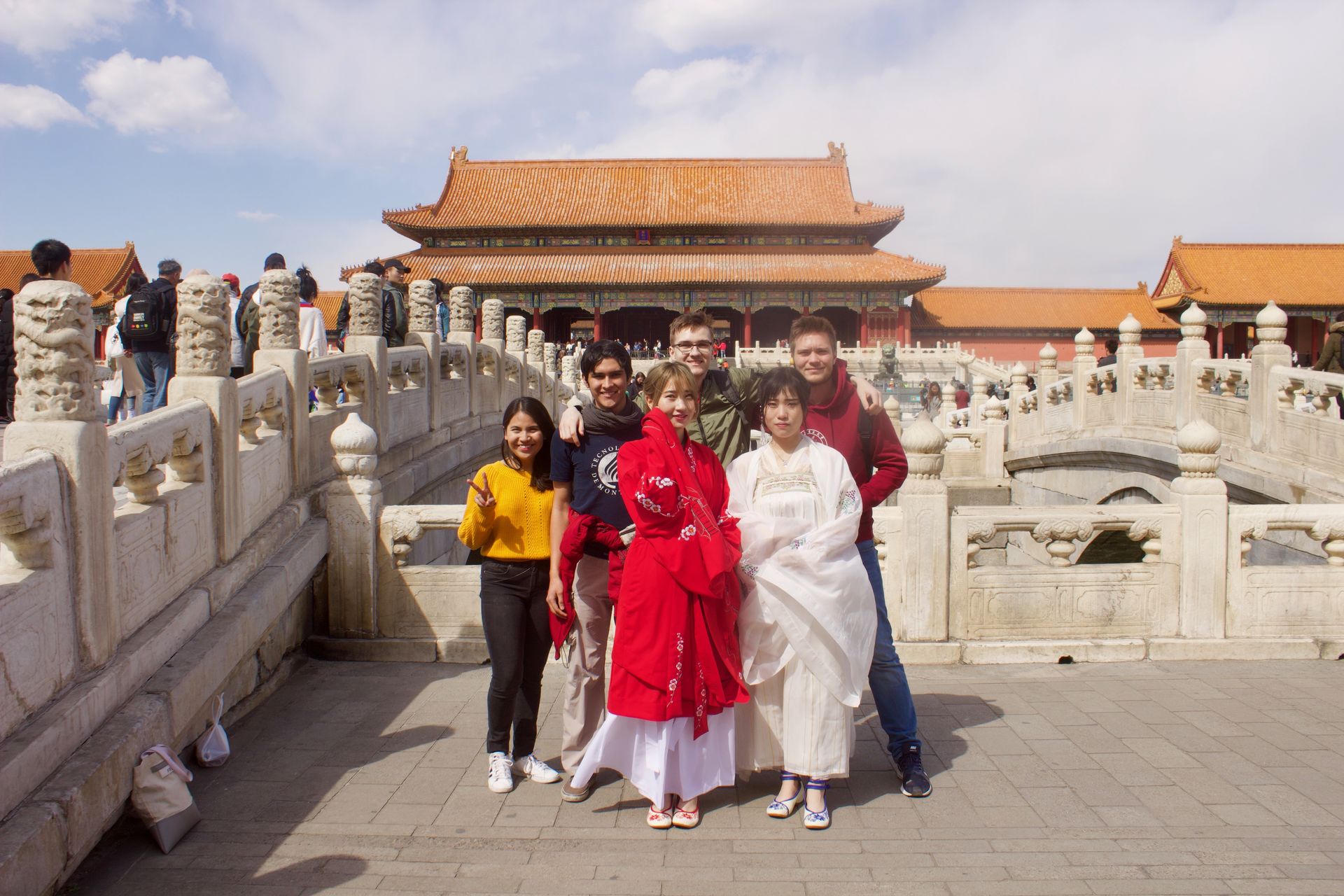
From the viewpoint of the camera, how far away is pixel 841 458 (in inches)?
127

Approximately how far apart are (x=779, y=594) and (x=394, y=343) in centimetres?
577

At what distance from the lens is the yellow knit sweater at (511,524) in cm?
344

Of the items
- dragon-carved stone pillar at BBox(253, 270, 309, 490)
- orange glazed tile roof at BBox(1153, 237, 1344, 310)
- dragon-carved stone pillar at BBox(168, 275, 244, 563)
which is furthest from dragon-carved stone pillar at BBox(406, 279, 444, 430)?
orange glazed tile roof at BBox(1153, 237, 1344, 310)

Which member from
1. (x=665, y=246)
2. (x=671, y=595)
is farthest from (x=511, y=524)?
(x=665, y=246)

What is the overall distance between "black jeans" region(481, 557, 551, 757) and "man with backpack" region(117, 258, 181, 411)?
4.14m

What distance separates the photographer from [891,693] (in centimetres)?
345

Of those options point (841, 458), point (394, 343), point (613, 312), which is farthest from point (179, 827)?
point (613, 312)

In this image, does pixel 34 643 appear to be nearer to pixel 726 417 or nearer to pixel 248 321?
pixel 726 417

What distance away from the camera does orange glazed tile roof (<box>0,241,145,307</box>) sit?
32.7m

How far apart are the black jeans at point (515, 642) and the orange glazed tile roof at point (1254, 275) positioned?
109 feet

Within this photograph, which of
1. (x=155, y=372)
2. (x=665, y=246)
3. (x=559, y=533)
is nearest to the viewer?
(x=559, y=533)

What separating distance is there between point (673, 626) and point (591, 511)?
49 cm

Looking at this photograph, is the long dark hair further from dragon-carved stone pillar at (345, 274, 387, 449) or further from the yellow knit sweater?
dragon-carved stone pillar at (345, 274, 387, 449)

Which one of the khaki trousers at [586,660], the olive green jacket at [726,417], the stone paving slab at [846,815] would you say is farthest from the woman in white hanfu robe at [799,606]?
the khaki trousers at [586,660]
